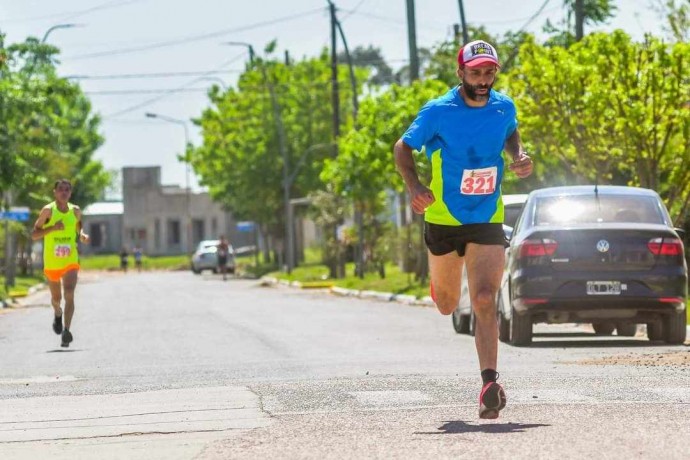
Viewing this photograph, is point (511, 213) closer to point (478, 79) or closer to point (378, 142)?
point (478, 79)

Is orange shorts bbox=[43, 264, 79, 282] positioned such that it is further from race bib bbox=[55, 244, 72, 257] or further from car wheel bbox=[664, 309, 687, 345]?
car wheel bbox=[664, 309, 687, 345]

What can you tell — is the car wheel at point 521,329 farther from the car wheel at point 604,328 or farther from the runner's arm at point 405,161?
the runner's arm at point 405,161

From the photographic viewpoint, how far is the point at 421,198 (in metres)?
8.91

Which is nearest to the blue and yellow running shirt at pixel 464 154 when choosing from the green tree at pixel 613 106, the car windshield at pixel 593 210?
the car windshield at pixel 593 210

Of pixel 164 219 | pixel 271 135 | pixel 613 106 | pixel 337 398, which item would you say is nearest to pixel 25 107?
pixel 613 106

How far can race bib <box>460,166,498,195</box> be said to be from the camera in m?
9.26

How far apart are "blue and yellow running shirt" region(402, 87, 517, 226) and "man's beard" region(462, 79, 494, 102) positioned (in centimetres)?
6

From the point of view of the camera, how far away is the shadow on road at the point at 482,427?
809 cm

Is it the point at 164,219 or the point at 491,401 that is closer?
the point at 491,401

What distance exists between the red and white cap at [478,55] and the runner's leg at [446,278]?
1109mm

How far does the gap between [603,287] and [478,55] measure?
707 cm

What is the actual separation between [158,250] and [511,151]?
355 feet

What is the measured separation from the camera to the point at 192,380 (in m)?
12.3

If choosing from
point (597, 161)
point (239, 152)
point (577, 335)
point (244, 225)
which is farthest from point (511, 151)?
point (244, 225)
